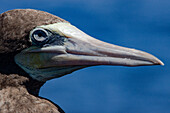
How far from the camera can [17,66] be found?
545 cm

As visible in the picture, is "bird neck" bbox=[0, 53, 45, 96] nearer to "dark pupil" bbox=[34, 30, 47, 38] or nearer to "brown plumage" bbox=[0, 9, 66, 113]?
"brown plumage" bbox=[0, 9, 66, 113]

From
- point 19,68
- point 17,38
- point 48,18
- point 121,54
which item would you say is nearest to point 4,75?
point 19,68

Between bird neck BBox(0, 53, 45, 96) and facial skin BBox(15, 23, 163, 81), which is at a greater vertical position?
facial skin BBox(15, 23, 163, 81)

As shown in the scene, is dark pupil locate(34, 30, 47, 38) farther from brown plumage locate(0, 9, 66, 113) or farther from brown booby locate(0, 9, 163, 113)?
brown plumage locate(0, 9, 66, 113)

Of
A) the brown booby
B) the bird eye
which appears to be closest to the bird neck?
the brown booby

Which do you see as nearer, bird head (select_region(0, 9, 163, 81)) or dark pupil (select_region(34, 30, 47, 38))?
bird head (select_region(0, 9, 163, 81))

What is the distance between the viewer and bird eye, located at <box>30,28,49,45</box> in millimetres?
5348

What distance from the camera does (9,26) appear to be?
17.7ft

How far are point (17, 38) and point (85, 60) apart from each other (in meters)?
1.09

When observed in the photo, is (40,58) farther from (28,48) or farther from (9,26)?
(9,26)

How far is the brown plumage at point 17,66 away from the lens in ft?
17.1

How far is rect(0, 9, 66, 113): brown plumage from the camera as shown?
5211 mm

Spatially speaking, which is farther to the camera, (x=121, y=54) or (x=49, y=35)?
(x=49, y=35)

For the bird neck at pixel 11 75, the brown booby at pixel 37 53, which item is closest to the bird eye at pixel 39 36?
the brown booby at pixel 37 53
